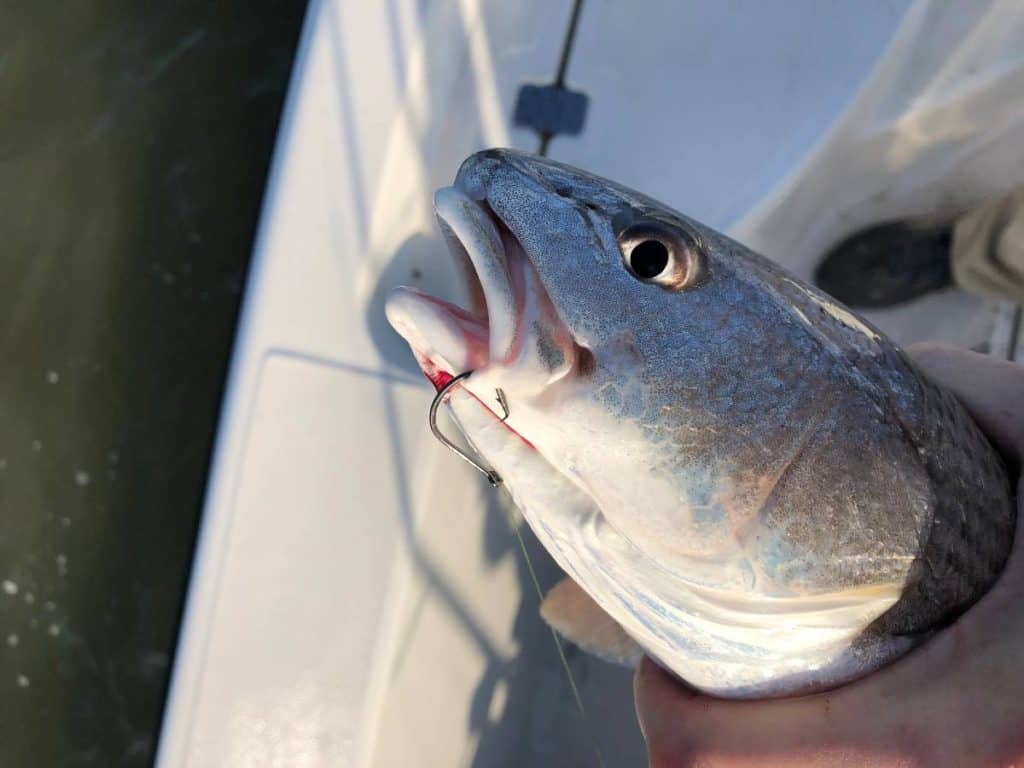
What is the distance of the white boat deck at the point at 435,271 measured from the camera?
5.63ft

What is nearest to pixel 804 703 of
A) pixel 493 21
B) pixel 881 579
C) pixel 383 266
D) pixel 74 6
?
pixel 881 579

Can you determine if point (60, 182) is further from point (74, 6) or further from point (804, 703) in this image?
point (804, 703)

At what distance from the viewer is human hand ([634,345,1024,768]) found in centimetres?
100

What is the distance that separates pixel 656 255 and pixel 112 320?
270 centimetres

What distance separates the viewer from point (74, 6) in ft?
10.7

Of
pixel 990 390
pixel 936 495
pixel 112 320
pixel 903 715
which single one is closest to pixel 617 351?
pixel 936 495

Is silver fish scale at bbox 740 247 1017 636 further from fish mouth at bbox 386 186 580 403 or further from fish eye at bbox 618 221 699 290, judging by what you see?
fish mouth at bbox 386 186 580 403

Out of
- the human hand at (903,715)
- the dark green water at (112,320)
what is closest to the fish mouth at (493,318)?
the human hand at (903,715)

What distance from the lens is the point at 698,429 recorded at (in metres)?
0.97

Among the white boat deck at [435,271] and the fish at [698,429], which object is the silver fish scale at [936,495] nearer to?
the fish at [698,429]

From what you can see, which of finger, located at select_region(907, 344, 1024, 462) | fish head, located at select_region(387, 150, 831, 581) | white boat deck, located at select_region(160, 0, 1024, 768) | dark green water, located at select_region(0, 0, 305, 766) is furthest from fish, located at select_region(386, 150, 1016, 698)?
dark green water, located at select_region(0, 0, 305, 766)

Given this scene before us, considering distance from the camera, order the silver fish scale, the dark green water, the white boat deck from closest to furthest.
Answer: the silver fish scale → the white boat deck → the dark green water

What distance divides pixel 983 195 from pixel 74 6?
3775 millimetres

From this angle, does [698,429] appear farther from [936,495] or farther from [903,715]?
[903,715]
